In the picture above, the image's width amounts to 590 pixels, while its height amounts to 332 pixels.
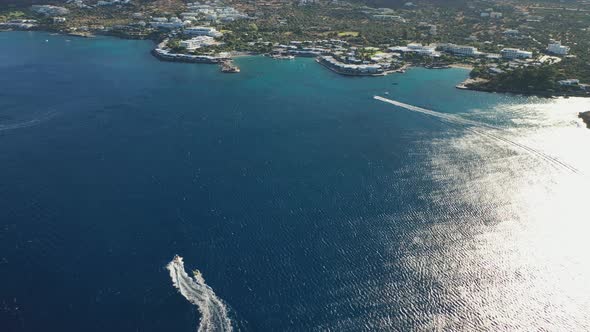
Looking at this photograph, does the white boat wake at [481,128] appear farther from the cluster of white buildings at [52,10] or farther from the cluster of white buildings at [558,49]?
the cluster of white buildings at [52,10]

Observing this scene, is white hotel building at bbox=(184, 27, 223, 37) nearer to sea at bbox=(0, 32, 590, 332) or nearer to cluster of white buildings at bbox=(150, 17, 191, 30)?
cluster of white buildings at bbox=(150, 17, 191, 30)

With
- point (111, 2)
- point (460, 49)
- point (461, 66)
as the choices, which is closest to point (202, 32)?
point (111, 2)

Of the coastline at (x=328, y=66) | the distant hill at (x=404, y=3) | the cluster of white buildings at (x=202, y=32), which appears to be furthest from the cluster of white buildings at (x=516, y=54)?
the cluster of white buildings at (x=202, y=32)

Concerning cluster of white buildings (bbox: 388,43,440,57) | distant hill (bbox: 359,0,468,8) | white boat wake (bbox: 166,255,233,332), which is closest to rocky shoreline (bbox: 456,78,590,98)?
cluster of white buildings (bbox: 388,43,440,57)

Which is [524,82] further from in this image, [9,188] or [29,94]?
[29,94]

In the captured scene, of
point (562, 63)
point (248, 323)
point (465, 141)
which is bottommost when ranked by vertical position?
point (248, 323)

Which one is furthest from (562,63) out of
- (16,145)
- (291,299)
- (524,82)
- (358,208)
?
(16,145)
